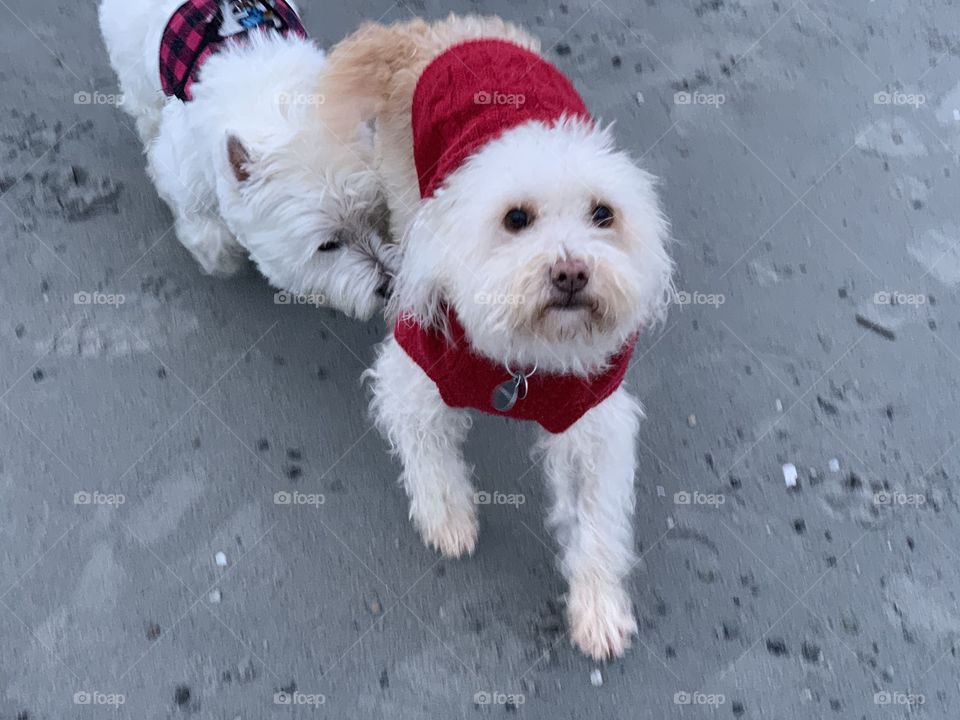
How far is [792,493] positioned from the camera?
2.70m

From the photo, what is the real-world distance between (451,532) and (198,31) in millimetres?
1849

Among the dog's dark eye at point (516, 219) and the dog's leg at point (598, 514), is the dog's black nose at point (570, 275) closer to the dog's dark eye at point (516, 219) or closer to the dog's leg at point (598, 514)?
the dog's dark eye at point (516, 219)

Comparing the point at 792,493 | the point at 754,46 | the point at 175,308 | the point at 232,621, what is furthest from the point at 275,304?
the point at 754,46

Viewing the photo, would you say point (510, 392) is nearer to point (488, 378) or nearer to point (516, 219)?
point (488, 378)

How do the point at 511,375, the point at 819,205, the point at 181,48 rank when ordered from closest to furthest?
1. the point at 511,375
2. the point at 181,48
3. the point at 819,205

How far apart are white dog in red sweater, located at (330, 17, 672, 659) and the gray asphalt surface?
0.19 m

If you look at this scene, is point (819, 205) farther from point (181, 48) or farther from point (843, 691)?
point (181, 48)

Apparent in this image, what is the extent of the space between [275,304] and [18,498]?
3.59 ft

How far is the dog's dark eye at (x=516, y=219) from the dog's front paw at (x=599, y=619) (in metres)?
1.20

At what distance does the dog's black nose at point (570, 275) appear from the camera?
1.70 m

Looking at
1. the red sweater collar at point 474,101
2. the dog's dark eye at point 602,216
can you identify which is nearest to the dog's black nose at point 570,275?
the dog's dark eye at point 602,216

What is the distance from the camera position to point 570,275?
5.60 feet

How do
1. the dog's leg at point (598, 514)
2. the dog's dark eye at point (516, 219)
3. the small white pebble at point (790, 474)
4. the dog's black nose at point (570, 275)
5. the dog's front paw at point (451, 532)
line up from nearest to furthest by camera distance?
1. the dog's black nose at point (570, 275)
2. the dog's dark eye at point (516, 219)
3. the dog's leg at point (598, 514)
4. the dog's front paw at point (451, 532)
5. the small white pebble at point (790, 474)

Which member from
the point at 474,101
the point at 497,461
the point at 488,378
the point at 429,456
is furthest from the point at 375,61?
the point at 497,461
